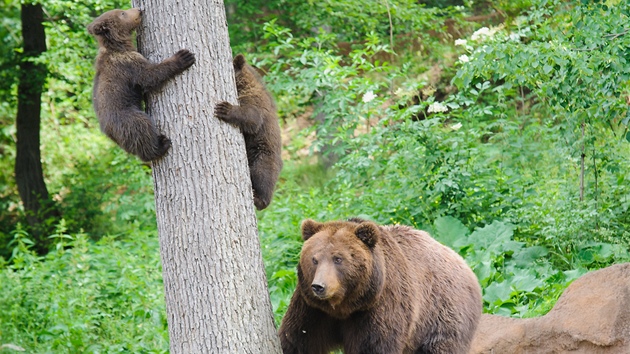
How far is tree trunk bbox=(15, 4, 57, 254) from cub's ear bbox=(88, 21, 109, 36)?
24.6 feet

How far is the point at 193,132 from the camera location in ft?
15.4

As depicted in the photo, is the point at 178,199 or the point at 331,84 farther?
the point at 331,84

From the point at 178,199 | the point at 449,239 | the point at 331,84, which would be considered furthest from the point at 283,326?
the point at 331,84

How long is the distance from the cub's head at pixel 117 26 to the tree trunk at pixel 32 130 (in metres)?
7.60

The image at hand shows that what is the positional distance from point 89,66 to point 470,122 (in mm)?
5756

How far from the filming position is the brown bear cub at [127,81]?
4672 millimetres

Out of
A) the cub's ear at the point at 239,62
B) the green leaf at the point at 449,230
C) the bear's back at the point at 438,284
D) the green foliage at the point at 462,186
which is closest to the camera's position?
the bear's back at the point at 438,284

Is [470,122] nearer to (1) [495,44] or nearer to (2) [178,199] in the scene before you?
(1) [495,44]

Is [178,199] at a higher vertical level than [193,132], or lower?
lower

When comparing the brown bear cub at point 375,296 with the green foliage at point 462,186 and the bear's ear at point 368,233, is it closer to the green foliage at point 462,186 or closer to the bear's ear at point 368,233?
the bear's ear at point 368,233

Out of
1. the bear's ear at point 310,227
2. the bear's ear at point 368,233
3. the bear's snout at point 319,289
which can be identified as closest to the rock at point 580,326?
the bear's ear at point 368,233

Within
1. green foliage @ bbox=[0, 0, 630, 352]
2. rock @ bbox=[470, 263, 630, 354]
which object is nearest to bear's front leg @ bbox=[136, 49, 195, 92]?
green foliage @ bbox=[0, 0, 630, 352]

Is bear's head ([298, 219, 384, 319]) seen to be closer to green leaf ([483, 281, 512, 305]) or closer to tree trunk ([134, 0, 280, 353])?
tree trunk ([134, 0, 280, 353])

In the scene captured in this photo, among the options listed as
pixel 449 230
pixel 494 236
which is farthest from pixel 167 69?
pixel 494 236
